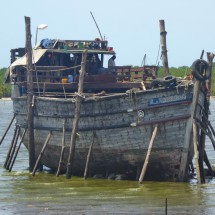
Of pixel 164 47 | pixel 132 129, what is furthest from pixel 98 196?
pixel 164 47

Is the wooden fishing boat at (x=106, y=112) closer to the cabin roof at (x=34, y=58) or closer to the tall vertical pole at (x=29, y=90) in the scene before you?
the cabin roof at (x=34, y=58)

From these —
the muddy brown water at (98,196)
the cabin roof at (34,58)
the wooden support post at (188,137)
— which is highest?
the cabin roof at (34,58)

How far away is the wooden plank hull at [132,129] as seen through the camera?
25.9 meters

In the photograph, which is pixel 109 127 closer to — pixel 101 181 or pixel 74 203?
pixel 101 181

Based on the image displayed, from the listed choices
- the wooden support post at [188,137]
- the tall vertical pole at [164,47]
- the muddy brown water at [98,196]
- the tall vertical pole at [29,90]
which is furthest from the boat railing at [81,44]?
the wooden support post at [188,137]

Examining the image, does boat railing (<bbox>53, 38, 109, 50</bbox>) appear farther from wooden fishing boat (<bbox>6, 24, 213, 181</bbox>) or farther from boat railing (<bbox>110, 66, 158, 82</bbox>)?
boat railing (<bbox>110, 66, 158, 82</bbox>)

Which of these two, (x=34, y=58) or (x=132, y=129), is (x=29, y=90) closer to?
(x=34, y=58)

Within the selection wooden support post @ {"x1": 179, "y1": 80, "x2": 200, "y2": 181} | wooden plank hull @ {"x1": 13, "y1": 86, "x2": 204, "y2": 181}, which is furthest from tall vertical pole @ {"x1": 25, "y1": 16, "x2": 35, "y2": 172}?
wooden support post @ {"x1": 179, "y1": 80, "x2": 200, "y2": 181}

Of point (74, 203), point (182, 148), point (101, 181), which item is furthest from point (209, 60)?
point (74, 203)

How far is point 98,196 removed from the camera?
24.6 m

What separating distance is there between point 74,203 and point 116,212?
80.9 inches

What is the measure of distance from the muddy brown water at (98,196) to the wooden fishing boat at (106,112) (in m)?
0.72

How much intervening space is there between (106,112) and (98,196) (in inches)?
136

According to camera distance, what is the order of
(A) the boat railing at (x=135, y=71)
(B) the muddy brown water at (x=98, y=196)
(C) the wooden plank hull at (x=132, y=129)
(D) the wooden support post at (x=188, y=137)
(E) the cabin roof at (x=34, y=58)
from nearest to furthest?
(B) the muddy brown water at (x=98, y=196), (D) the wooden support post at (x=188, y=137), (C) the wooden plank hull at (x=132, y=129), (A) the boat railing at (x=135, y=71), (E) the cabin roof at (x=34, y=58)
